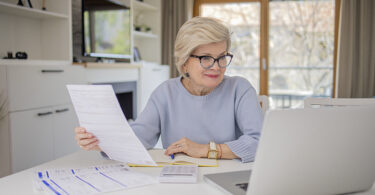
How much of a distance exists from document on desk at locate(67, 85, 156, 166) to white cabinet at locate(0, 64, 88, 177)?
1.38 m

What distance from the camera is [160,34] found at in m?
4.78

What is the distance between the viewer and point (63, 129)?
2.66 m

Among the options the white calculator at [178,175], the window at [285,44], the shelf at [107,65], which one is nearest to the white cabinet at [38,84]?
the shelf at [107,65]

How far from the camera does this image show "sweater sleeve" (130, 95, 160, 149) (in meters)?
A: 1.39

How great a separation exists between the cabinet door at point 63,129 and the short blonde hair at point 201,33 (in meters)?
1.56

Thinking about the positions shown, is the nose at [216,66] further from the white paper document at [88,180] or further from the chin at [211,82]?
the white paper document at [88,180]

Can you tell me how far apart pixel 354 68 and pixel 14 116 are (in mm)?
3877

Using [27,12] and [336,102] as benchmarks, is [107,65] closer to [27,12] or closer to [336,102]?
[27,12]

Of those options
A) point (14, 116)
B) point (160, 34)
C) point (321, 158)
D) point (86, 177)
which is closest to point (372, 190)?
point (321, 158)

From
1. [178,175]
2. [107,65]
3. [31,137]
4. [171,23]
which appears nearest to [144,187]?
[178,175]

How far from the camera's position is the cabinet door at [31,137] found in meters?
2.20

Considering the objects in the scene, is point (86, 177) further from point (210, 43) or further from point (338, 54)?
point (338, 54)

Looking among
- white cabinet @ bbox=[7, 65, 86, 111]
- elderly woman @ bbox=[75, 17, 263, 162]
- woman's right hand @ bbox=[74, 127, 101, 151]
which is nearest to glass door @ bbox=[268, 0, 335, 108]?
white cabinet @ bbox=[7, 65, 86, 111]

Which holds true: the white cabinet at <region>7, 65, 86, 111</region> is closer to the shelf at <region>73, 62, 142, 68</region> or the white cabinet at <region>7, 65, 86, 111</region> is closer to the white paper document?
the shelf at <region>73, 62, 142, 68</region>
